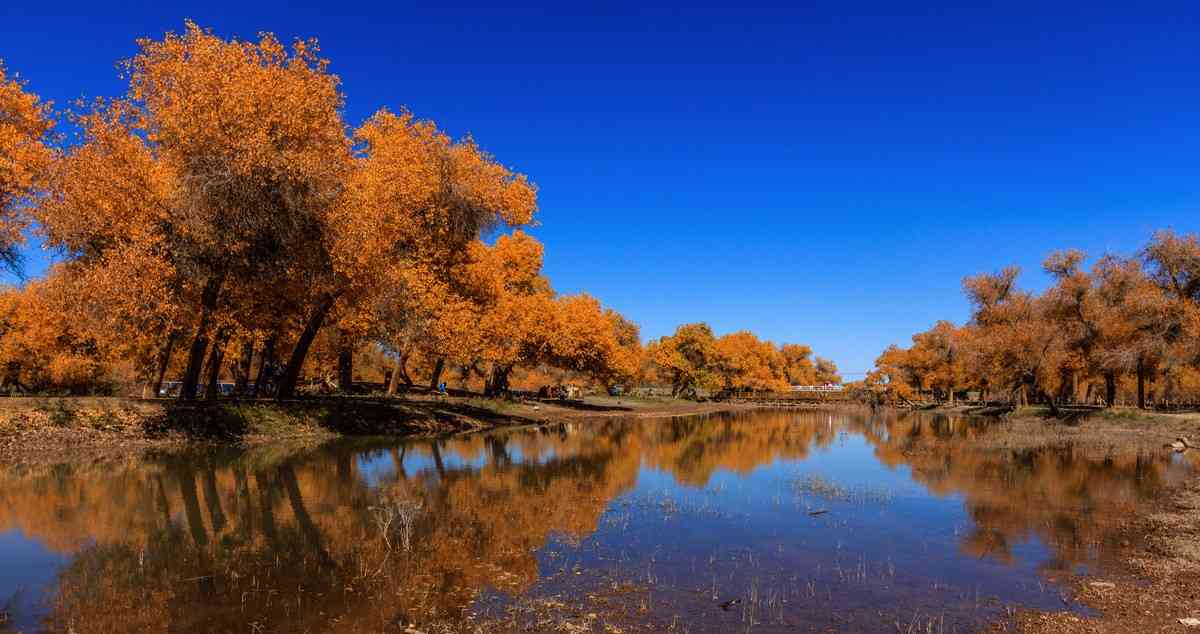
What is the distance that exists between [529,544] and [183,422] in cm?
2144

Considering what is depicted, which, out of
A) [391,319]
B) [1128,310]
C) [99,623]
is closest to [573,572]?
[99,623]

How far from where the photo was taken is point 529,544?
44.0ft

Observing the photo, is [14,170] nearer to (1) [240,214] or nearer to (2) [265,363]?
(1) [240,214]

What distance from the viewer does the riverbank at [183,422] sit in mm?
24953

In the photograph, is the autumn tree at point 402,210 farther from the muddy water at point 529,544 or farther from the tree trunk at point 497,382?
the tree trunk at point 497,382

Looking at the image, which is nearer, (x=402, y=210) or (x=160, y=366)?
(x=402, y=210)

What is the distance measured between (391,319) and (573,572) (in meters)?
26.0

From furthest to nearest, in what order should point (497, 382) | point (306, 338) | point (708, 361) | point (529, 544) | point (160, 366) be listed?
point (708, 361) → point (497, 382) → point (160, 366) → point (306, 338) → point (529, 544)

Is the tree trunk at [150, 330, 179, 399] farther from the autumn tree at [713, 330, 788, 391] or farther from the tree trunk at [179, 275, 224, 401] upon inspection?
the autumn tree at [713, 330, 788, 391]

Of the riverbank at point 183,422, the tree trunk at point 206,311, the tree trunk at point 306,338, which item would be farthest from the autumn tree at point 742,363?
the tree trunk at point 206,311

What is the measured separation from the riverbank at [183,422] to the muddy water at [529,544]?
3.83 m

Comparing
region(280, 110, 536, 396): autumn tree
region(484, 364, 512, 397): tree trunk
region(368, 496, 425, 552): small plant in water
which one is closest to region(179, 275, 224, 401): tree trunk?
region(280, 110, 536, 396): autumn tree

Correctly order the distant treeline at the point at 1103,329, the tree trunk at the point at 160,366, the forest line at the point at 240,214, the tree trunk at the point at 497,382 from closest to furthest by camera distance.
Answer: the forest line at the point at 240,214, the tree trunk at the point at 160,366, the distant treeline at the point at 1103,329, the tree trunk at the point at 497,382

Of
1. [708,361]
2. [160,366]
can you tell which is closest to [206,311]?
[160,366]
